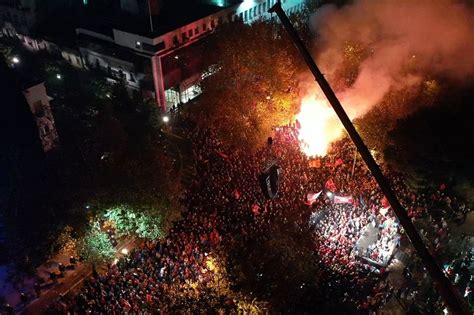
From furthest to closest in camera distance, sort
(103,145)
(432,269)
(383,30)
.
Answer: (383,30) < (103,145) < (432,269)

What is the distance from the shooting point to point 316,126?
2211 centimetres

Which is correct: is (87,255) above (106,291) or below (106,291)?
above

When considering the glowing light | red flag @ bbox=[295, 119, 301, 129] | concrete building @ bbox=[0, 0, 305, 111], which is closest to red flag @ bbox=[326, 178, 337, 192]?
the glowing light

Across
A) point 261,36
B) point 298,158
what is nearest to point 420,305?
point 298,158

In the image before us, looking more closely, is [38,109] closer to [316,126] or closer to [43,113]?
[43,113]

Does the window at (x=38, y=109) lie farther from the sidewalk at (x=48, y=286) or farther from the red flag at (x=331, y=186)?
the red flag at (x=331, y=186)

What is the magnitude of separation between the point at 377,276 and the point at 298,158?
6.95 meters

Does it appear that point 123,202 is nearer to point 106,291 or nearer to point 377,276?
point 106,291

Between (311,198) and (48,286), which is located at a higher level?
(311,198)

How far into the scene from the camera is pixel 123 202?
46.1 ft

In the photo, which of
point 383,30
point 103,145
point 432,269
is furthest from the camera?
point 383,30

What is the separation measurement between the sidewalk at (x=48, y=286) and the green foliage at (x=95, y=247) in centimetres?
101

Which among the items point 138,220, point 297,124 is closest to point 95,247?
point 138,220

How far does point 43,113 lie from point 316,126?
14469 millimetres
